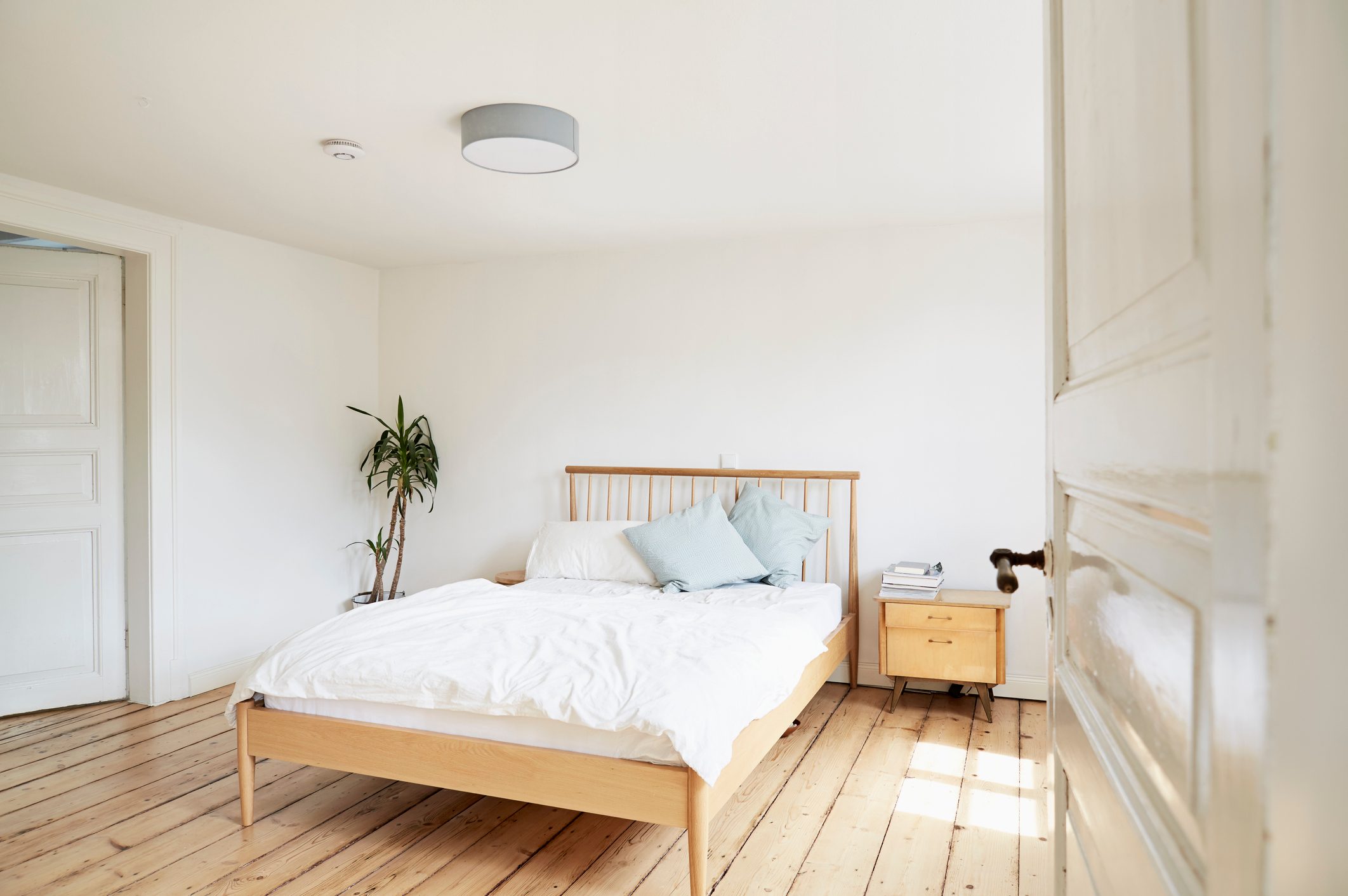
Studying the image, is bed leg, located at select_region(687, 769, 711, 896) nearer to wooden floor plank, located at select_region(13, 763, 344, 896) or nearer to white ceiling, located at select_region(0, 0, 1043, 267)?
wooden floor plank, located at select_region(13, 763, 344, 896)

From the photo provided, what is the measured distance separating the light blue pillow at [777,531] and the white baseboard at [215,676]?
2606mm

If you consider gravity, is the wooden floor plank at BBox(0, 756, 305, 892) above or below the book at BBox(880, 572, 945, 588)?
below

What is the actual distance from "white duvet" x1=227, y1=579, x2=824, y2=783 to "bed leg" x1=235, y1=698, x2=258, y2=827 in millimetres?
61

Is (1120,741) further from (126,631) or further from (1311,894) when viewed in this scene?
(126,631)

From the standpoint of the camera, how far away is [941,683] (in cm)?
432

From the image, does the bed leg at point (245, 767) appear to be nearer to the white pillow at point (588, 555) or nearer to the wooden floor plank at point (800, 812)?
the wooden floor plank at point (800, 812)

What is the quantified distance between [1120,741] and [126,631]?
195 inches

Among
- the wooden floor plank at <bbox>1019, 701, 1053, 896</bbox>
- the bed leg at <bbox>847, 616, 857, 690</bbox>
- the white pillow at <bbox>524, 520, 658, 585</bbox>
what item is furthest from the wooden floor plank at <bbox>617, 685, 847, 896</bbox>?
the white pillow at <bbox>524, 520, 658, 585</bbox>

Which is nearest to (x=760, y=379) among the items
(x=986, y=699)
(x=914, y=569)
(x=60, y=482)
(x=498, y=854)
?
(x=914, y=569)

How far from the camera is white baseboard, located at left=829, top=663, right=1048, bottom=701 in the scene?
418cm

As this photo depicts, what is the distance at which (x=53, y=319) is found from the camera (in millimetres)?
4207

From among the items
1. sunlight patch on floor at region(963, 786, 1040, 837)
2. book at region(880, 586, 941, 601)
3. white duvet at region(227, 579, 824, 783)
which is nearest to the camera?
white duvet at region(227, 579, 824, 783)

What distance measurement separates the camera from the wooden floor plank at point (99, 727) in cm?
356

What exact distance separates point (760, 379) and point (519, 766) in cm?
278
